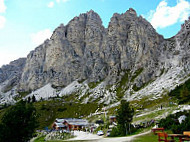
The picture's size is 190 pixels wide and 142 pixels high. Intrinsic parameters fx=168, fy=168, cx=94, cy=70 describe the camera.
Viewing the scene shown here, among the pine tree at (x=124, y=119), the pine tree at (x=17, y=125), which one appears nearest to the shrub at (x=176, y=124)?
the pine tree at (x=124, y=119)

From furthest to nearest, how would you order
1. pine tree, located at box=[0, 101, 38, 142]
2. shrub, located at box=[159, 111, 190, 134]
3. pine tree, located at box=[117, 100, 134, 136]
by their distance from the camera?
pine tree, located at box=[117, 100, 134, 136] < shrub, located at box=[159, 111, 190, 134] < pine tree, located at box=[0, 101, 38, 142]

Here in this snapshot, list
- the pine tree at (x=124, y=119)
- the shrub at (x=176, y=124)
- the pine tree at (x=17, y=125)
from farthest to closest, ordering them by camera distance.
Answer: the pine tree at (x=124, y=119), the shrub at (x=176, y=124), the pine tree at (x=17, y=125)

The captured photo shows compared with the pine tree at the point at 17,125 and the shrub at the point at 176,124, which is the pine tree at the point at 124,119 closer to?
the shrub at the point at 176,124

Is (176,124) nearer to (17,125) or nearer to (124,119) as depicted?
(124,119)

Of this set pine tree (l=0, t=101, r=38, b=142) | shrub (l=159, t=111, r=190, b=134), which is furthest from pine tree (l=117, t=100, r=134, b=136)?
pine tree (l=0, t=101, r=38, b=142)

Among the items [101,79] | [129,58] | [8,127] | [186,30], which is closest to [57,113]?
[101,79]

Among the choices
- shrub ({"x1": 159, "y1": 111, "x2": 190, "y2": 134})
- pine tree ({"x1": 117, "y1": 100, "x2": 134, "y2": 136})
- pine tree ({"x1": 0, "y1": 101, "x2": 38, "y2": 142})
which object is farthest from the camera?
pine tree ({"x1": 117, "y1": 100, "x2": 134, "y2": 136})

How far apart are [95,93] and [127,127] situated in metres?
126

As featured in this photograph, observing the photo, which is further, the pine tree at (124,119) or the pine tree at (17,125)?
the pine tree at (124,119)

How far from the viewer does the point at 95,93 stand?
528ft

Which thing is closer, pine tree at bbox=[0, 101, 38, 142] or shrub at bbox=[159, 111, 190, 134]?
pine tree at bbox=[0, 101, 38, 142]

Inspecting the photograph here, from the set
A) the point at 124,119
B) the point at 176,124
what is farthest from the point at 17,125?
the point at 176,124

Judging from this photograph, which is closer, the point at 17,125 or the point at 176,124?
the point at 17,125

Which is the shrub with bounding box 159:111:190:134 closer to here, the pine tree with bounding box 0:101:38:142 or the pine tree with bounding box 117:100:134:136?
the pine tree with bounding box 117:100:134:136
